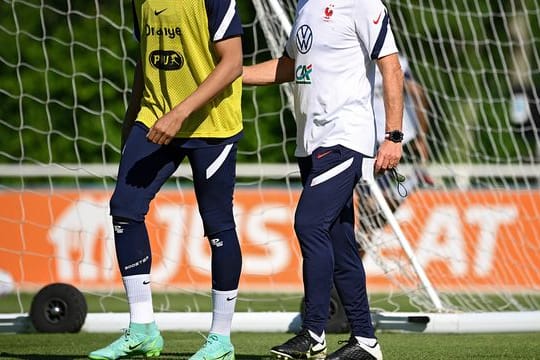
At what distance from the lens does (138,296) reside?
5480 millimetres

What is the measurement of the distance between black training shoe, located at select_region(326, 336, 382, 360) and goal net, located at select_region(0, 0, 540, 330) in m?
3.60

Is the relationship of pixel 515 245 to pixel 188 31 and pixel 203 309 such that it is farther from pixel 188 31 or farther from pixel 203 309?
pixel 188 31

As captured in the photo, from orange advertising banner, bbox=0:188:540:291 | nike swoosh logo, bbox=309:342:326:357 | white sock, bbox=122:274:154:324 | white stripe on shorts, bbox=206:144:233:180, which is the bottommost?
orange advertising banner, bbox=0:188:540:291

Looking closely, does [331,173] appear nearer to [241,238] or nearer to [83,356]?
[83,356]

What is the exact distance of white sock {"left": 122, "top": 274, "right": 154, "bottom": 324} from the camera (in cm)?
547

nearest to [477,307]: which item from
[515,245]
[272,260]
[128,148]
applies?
[515,245]

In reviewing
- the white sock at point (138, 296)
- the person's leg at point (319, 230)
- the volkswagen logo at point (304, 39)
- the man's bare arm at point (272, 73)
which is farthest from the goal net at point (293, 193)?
the white sock at point (138, 296)

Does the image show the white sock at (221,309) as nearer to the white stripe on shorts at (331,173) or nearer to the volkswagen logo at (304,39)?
the white stripe on shorts at (331,173)

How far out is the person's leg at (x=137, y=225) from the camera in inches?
212

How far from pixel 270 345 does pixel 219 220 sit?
65.2 inches

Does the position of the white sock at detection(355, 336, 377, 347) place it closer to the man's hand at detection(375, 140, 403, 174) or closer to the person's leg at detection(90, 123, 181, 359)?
the man's hand at detection(375, 140, 403, 174)

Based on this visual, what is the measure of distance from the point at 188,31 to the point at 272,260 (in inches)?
268

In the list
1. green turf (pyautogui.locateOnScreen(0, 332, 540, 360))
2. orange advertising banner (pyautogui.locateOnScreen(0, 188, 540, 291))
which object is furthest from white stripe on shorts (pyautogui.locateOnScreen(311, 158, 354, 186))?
orange advertising banner (pyautogui.locateOnScreen(0, 188, 540, 291))

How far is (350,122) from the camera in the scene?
18.1ft
